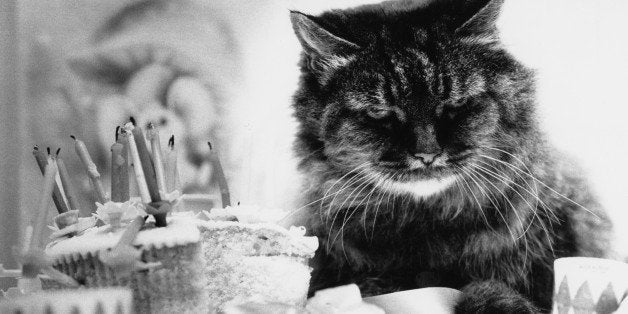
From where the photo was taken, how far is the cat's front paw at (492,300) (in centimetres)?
87

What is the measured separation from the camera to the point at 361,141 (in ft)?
3.17

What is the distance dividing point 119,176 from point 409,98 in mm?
471

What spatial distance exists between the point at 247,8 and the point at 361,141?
338 mm

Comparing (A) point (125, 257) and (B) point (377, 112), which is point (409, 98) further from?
(A) point (125, 257)

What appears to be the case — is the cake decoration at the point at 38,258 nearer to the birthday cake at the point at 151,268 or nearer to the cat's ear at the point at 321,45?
the birthday cake at the point at 151,268

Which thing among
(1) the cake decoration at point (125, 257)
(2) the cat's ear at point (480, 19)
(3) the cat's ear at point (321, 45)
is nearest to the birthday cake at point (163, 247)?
(1) the cake decoration at point (125, 257)

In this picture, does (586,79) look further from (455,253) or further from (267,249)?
(267,249)

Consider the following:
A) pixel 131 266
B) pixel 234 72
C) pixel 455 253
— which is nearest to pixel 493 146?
pixel 455 253

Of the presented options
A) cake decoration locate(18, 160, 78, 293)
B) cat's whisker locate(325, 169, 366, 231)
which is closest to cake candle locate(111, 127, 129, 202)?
cake decoration locate(18, 160, 78, 293)

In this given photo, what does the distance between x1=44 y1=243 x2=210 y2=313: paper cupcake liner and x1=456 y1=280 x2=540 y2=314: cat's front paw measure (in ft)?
1.40

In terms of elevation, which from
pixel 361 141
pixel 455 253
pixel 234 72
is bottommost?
pixel 455 253

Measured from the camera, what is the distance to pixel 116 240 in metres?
0.69

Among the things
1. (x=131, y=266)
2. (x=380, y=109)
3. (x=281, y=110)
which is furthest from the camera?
(x=281, y=110)

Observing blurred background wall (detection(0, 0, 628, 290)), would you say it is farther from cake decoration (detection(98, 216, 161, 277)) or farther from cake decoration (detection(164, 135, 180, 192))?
cake decoration (detection(98, 216, 161, 277))
